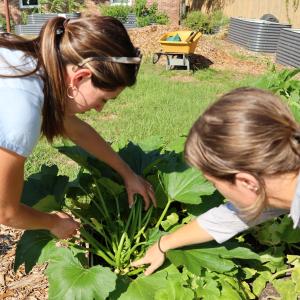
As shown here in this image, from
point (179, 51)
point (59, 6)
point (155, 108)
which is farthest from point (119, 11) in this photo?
point (155, 108)

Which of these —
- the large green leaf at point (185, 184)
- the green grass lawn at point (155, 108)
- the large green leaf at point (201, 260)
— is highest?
the large green leaf at point (185, 184)

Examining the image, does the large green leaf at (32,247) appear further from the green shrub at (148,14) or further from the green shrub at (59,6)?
the green shrub at (59,6)

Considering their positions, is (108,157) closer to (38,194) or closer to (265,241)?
(38,194)

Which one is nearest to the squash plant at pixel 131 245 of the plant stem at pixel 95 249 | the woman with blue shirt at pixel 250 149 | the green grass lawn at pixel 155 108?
the plant stem at pixel 95 249

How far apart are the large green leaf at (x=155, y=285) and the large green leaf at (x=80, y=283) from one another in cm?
16

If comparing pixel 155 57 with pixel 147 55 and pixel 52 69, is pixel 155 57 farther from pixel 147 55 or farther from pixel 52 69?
pixel 52 69

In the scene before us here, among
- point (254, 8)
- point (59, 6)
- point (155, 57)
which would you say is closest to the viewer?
point (155, 57)

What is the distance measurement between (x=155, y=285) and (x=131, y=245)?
33 cm

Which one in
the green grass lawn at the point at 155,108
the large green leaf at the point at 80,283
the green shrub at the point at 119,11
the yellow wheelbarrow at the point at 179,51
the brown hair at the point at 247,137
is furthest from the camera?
the green shrub at the point at 119,11

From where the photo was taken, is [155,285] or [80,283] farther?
[155,285]

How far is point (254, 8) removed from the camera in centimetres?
1258

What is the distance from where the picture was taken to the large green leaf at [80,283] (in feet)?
5.24

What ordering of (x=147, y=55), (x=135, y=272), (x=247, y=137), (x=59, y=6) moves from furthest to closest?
(x=59, y=6) < (x=147, y=55) < (x=135, y=272) < (x=247, y=137)

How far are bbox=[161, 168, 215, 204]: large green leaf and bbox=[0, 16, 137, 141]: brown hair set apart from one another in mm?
666
